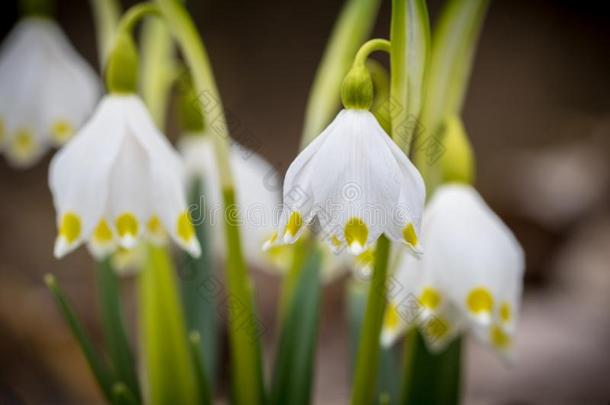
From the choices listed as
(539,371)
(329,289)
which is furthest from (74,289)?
(539,371)

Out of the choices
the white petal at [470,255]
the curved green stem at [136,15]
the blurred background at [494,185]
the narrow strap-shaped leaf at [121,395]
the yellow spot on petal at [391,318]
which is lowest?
the blurred background at [494,185]

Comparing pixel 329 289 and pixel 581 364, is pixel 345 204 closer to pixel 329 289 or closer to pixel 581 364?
pixel 581 364

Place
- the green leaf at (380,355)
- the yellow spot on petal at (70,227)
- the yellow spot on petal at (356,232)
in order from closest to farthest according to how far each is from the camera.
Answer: the yellow spot on petal at (356,232), the yellow spot on petal at (70,227), the green leaf at (380,355)

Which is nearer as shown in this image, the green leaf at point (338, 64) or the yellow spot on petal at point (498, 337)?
the yellow spot on petal at point (498, 337)

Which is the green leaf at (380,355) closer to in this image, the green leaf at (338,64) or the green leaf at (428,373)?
the green leaf at (428,373)

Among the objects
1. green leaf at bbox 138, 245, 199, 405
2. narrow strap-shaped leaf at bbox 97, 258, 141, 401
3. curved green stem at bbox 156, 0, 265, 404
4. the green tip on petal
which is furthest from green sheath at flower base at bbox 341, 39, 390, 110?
narrow strap-shaped leaf at bbox 97, 258, 141, 401

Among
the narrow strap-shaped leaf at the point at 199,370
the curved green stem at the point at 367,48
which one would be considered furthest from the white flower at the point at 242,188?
the curved green stem at the point at 367,48

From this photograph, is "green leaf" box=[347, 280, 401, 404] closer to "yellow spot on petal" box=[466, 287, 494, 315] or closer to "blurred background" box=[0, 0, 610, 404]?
"yellow spot on petal" box=[466, 287, 494, 315]
